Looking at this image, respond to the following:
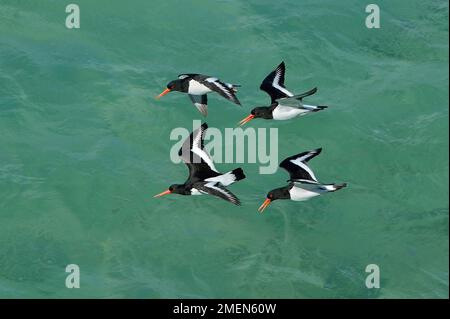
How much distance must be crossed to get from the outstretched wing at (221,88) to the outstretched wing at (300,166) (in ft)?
5.56

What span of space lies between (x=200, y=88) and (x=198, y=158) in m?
1.81

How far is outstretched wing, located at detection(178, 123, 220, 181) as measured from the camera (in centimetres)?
2769

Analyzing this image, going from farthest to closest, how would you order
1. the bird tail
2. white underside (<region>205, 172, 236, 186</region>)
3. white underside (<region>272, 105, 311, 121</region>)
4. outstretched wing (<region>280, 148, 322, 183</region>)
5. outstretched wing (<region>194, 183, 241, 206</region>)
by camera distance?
white underside (<region>272, 105, 311, 121</region>) < outstretched wing (<region>280, 148, 322, 183</region>) < white underside (<region>205, 172, 236, 186</region>) < the bird tail < outstretched wing (<region>194, 183, 241, 206</region>)

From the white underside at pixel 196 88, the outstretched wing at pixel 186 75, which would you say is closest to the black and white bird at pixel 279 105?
the white underside at pixel 196 88

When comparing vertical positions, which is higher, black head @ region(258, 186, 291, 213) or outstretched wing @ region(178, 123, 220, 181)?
outstretched wing @ region(178, 123, 220, 181)

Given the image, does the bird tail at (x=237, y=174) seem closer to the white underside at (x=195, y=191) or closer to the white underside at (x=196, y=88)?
→ the white underside at (x=195, y=191)

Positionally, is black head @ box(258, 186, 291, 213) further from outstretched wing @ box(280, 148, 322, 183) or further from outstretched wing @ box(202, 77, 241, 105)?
outstretched wing @ box(202, 77, 241, 105)

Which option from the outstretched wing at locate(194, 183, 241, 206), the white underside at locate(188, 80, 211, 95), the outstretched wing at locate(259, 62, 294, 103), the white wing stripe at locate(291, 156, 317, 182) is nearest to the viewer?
the outstretched wing at locate(194, 183, 241, 206)

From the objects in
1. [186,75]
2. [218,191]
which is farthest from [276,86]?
[218,191]

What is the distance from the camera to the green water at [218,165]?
28203mm

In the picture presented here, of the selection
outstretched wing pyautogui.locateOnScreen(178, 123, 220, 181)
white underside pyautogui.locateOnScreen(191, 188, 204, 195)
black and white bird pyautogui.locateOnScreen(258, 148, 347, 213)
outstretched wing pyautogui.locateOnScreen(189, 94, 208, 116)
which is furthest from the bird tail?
outstretched wing pyautogui.locateOnScreen(189, 94, 208, 116)

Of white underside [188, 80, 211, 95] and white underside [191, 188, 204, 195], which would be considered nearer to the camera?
white underside [191, 188, 204, 195]

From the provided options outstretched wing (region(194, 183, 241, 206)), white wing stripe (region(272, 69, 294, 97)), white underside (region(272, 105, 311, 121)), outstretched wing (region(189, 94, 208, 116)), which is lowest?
outstretched wing (region(194, 183, 241, 206))

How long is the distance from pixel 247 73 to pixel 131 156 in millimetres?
3847
